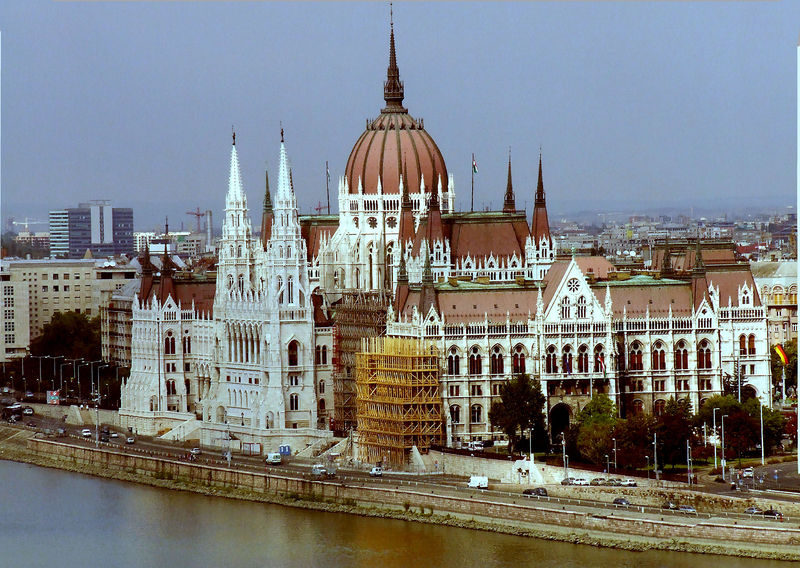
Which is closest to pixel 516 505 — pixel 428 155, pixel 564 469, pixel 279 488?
pixel 564 469

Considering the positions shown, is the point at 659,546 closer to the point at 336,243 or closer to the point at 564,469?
the point at 564,469

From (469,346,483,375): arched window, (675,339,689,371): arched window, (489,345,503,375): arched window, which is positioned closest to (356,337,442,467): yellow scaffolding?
(469,346,483,375): arched window

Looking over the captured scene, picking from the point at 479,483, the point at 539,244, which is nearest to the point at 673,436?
the point at 479,483

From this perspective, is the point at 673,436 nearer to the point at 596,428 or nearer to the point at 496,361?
the point at 596,428

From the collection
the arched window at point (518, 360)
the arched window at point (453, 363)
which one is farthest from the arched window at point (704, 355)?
the arched window at point (453, 363)

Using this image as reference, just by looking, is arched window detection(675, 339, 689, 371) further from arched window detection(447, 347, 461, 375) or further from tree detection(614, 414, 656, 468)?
tree detection(614, 414, 656, 468)

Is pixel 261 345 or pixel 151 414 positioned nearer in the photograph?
pixel 261 345

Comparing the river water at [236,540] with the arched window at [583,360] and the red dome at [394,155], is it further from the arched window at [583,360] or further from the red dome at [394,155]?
the red dome at [394,155]
